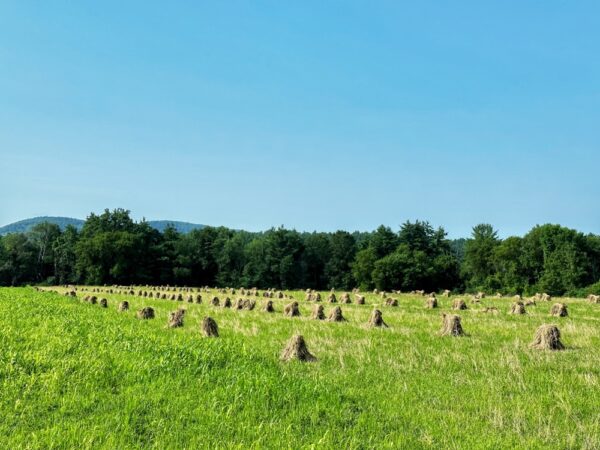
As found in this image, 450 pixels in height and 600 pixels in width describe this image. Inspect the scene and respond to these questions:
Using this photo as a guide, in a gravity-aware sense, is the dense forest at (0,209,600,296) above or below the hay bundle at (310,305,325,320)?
above

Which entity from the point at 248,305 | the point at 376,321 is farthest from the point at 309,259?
the point at 376,321

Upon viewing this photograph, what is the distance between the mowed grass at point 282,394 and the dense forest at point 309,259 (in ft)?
196

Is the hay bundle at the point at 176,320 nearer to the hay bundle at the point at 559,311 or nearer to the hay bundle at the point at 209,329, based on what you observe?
the hay bundle at the point at 209,329

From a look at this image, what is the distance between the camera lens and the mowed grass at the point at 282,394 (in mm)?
6121

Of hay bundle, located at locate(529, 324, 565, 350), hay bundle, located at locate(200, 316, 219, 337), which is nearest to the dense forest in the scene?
hay bundle, located at locate(529, 324, 565, 350)

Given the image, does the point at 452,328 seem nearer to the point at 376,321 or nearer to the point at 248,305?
the point at 376,321

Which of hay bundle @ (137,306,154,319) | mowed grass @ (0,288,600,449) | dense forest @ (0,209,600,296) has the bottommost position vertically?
mowed grass @ (0,288,600,449)

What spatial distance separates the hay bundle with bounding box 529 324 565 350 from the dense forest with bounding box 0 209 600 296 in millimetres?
56253

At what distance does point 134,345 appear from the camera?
33.7ft

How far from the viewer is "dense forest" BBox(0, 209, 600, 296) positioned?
73250 millimetres

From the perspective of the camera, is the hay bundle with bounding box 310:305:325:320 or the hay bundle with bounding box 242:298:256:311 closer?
the hay bundle with bounding box 310:305:325:320

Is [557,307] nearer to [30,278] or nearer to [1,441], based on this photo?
[1,441]

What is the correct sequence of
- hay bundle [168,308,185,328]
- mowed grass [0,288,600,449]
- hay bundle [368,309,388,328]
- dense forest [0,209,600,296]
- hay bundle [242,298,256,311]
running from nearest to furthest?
mowed grass [0,288,600,449]
hay bundle [168,308,185,328]
hay bundle [368,309,388,328]
hay bundle [242,298,256,311]
dense forest [0,209,600,296]

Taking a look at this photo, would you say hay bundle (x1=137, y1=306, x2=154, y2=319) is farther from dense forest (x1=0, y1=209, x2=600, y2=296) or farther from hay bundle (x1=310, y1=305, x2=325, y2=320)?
dense forest (x1=0, y1=209, x2=600, y2=296)
